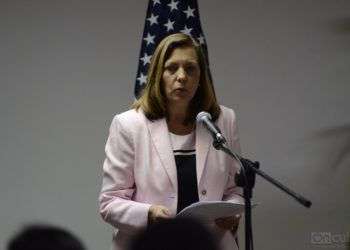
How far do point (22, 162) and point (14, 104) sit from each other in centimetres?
38

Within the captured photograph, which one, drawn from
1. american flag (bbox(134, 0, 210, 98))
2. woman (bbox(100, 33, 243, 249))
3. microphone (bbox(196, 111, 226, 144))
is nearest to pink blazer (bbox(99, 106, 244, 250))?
woman (bbox(100, 33, 243, 249))

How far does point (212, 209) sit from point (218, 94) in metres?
1.54

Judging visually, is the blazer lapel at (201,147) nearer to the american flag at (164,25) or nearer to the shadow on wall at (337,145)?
the american flag at (164,25)

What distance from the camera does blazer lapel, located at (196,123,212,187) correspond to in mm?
2275

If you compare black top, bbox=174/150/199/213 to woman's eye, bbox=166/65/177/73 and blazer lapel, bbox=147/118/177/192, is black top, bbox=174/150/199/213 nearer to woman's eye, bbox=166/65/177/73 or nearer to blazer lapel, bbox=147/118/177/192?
blazer lapel, bbox=147/118/177/192

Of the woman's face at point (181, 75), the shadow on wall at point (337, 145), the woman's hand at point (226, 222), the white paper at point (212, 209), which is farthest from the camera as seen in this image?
the shadow on wall at point (337, 145)

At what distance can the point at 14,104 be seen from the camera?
137 inches

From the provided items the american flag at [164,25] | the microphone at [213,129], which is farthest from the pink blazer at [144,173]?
the american flag at [164,25]

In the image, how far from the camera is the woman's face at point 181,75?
7.68 ft

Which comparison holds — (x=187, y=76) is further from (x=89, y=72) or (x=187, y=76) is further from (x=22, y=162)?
(x=22, y=162)

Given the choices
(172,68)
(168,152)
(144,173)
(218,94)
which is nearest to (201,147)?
(168,152)

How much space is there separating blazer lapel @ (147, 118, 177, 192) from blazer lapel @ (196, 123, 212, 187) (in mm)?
106

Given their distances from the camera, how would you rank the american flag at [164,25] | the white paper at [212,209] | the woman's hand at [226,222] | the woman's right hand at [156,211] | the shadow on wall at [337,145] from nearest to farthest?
the white paper at [212,209], the woman's right hand at [156,211], the woman's hand at [226,222], the american flag at [164,25], the shadow on wall at [337,145]

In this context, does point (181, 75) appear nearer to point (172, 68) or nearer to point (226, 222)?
point (172, 68)
